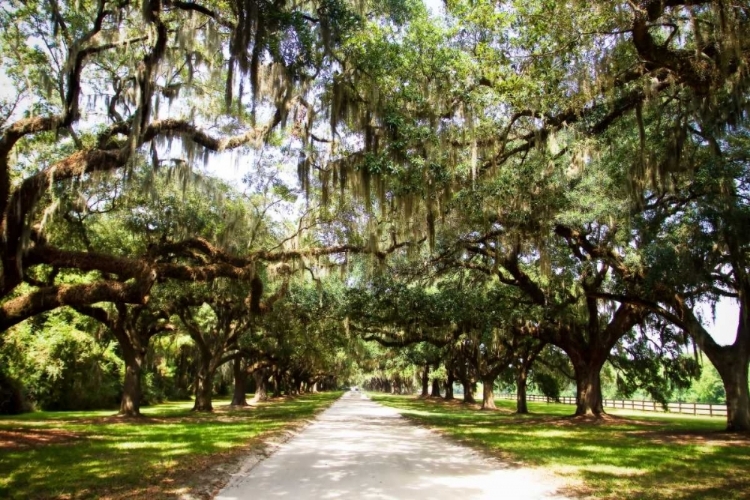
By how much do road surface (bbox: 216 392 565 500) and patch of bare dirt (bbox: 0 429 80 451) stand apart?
4941 mm

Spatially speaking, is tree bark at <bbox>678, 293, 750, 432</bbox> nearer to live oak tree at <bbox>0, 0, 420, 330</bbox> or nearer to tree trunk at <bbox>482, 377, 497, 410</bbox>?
live oak tree at <bbox>0, 0, 420, 330</bbox>

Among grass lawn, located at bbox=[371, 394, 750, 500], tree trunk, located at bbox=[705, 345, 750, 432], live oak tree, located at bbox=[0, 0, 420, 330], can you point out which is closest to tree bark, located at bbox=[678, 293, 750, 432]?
tree trunk, located at bbox=[705, 345, 750, 432]

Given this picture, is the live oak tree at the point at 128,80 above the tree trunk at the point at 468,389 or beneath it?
above

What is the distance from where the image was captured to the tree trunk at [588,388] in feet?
63.8

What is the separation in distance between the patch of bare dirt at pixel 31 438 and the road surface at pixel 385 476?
494cm

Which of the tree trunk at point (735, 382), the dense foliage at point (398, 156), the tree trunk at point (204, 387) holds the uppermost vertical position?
the dense foliage at point (398, 156)

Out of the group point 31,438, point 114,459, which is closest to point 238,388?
point 31,438

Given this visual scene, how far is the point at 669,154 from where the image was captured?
10469 millimetres

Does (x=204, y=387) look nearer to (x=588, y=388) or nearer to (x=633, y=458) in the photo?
(x=588, y=388)

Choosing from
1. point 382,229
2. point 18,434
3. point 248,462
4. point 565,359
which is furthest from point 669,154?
point 565,359

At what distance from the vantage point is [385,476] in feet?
23.9

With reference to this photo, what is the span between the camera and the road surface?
241 inches

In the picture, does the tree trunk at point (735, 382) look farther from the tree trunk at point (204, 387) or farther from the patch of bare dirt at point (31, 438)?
the tree trunk at point (204, 387)

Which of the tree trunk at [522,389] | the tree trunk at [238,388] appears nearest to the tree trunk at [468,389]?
the tree trunk at [522,389]
